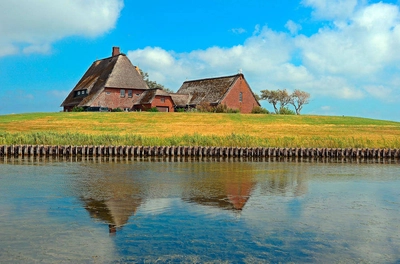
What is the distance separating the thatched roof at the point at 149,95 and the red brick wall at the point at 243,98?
10.3m

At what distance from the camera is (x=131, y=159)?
31719mm

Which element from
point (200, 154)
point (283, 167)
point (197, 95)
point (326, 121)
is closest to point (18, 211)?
point (283, 167)

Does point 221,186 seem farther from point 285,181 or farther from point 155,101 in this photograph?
point 155,101

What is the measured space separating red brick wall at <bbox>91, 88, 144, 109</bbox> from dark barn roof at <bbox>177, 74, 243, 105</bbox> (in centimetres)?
989

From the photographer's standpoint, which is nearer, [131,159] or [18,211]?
[18,211]

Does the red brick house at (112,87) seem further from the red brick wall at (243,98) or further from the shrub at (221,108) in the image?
the red brick wall at (243,98)

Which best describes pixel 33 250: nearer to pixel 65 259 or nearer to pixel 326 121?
pixel 65 259

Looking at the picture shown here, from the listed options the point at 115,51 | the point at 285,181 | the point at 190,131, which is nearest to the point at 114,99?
the point at 115,51

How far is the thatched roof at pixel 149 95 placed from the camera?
247 ft

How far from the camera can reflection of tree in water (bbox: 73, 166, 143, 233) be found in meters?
12.6

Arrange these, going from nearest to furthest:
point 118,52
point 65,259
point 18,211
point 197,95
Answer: point 65,259, point 18,211, point 197,95, point 118,52

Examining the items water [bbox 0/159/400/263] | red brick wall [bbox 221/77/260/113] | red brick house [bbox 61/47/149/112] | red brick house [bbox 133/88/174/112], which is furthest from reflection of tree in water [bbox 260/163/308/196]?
red brick house [bbox 61/47/149/112]

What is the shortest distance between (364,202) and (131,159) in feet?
62.1

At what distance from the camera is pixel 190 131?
157 ft
